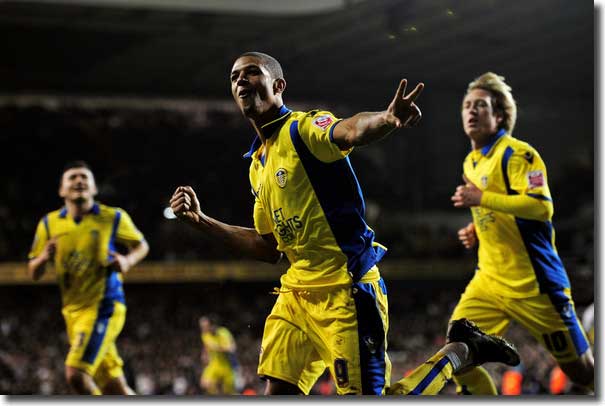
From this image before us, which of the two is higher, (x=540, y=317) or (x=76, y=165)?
(x=76, y=165)

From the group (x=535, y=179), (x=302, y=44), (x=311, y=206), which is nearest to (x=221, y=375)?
(x=302, y=44)

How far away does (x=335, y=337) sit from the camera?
151 inches

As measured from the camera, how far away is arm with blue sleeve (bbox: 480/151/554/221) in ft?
15.2

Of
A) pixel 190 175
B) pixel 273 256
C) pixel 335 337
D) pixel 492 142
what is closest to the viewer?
pixel 335 337

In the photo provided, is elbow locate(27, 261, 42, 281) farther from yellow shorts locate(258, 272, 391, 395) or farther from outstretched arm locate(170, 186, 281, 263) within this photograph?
yellow shorts locate(258, 272, 391, 395)

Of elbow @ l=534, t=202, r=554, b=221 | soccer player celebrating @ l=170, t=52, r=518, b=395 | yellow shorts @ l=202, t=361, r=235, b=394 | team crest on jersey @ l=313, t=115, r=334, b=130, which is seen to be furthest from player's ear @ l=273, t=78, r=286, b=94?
yellow shorts @ l=202, t=361, r=235, b=394

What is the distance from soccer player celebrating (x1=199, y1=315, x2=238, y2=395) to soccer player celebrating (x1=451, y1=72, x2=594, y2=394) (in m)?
1.60

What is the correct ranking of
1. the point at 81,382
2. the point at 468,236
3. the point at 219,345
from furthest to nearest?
the point at 219,345, the point at 81,382, the point at 468,236

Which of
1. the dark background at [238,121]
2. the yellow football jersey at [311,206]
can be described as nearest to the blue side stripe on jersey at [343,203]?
the yellow football jersey at [311,206]

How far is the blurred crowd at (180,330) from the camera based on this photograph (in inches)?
202

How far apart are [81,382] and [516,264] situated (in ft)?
8.30

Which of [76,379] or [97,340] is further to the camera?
[97,340]

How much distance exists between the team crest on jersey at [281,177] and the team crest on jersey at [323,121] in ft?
0.97

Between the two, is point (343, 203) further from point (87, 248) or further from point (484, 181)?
point (87, 248)
